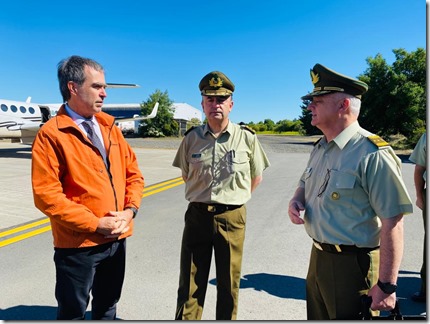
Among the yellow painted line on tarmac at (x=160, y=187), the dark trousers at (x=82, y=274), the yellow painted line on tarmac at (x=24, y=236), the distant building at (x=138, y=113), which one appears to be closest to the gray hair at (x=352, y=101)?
the dark trousers at (x=82, y=274)

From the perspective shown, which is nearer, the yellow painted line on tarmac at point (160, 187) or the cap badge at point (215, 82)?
the cap badge at point (215, 82)

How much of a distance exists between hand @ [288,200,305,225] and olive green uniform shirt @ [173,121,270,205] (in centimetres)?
59

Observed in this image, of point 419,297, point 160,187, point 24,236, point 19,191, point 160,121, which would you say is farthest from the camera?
point 160,121

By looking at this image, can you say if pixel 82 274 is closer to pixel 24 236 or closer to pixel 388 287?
pixel 388 287

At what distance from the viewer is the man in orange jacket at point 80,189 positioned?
6.00 ft

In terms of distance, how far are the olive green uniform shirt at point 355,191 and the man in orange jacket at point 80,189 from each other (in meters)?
1.25

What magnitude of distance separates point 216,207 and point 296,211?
0.72 meters

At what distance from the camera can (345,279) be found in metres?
→ 1.72

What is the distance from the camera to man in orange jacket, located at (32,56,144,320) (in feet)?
6.00

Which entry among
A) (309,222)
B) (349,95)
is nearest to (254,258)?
(309,222)

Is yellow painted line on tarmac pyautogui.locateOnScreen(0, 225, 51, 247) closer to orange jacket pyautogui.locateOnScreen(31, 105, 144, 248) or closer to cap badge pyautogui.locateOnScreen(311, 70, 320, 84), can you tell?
orange jacket pyautogui.locateOnScreen(31, 105, 144, 248)

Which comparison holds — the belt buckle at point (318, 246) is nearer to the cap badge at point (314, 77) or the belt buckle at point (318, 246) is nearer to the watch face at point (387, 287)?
the watch face at point (387, 287)

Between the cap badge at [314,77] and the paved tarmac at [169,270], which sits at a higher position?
the cap badge at [314,77]

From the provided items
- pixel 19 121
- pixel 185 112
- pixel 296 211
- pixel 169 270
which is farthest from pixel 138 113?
pixel 296 211
